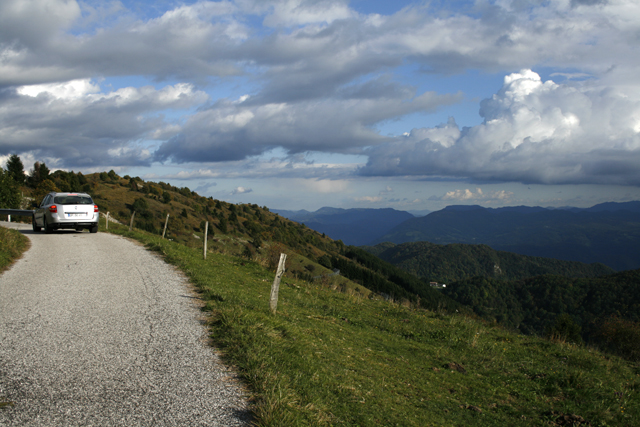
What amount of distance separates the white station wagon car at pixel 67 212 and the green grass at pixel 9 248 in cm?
310

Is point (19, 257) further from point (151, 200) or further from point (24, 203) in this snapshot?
point (151, 200)

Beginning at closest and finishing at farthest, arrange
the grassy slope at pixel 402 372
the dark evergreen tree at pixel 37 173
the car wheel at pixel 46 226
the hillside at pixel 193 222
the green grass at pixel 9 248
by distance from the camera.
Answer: the grassy slope at pixel 402 372 < the green grass at pixel 9 248 < the car wheel at pixel 46 226 < the hillside at pixel 193 222 < the dark evergreen tree at pixel 37 173

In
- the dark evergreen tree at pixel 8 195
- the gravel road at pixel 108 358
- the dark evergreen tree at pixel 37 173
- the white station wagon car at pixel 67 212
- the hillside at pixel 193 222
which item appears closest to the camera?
the gravel road at pixel 108 358

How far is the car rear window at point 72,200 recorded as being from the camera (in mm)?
19891

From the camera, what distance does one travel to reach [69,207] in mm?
19984

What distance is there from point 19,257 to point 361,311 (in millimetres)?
12002

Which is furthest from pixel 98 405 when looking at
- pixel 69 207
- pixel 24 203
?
pixel 24 203

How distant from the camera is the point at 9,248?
13.8 metres

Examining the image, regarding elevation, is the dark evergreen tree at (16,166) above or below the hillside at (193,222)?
above

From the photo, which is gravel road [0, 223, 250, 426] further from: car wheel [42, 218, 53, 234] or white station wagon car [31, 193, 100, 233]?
car wheel [42, 218, 53, 234]

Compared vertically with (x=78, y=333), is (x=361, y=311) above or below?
below

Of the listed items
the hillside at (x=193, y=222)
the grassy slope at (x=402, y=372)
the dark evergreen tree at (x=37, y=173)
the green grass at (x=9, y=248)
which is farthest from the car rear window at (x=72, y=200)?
the dark evergreen tree at (x=37, y=173)

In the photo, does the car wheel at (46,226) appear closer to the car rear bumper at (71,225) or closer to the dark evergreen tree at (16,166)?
the car rear bumper at (71,225)

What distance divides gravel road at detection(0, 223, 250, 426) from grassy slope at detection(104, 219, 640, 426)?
0.49 m
